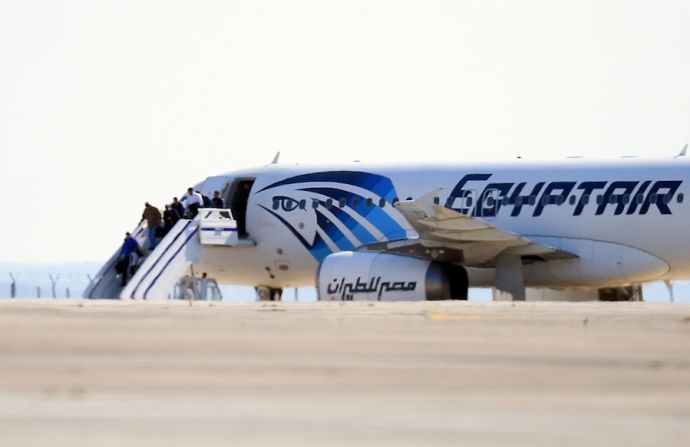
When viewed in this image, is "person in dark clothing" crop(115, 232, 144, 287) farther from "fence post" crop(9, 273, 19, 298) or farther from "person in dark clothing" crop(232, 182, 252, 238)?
"person in dark clothing" crop(232, 182, 252, 238)

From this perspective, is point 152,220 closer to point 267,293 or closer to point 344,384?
point 267,293

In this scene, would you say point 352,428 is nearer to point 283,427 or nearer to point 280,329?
point 283,427

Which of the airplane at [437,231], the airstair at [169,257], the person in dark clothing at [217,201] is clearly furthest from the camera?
the person in dark clothing at [217,201]

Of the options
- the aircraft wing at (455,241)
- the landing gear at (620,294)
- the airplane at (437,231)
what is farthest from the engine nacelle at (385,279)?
the landing gear at (620,294)

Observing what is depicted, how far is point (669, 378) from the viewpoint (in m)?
6.33

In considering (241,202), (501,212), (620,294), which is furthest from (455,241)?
(241,202)

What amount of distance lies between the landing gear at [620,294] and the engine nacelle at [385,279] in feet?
16.5

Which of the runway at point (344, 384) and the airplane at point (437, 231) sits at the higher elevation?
the airplane at point (437, 231)

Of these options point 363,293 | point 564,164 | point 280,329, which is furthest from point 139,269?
point 280,329

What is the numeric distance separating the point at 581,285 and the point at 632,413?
73.3 ft

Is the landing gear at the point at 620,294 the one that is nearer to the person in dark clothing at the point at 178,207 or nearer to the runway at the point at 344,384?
the person in dark clothing at the point at 178,207

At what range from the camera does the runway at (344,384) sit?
4461 mm

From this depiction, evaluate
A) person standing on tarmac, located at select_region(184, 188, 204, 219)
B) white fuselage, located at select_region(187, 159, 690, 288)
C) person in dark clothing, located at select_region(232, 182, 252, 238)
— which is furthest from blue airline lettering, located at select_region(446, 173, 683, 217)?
person standing on tarmac, located at select_region(184, 188, 204, 219)

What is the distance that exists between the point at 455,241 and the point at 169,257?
5495 mm
